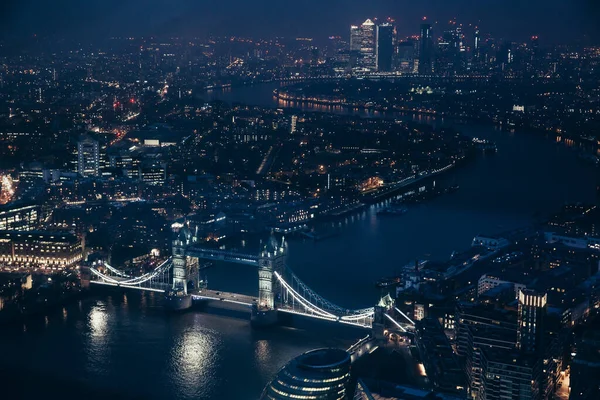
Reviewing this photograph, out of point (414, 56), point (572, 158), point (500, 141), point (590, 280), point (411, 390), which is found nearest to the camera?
point (411, 390)

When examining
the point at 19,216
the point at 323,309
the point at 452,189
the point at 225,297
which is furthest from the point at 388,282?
the point at 452,189

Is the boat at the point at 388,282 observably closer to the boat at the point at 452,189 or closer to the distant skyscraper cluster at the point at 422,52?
the boat at the point at 452,189

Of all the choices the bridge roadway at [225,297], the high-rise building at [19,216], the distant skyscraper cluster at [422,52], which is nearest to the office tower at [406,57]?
the distant skyscraper cluster at [422,52]

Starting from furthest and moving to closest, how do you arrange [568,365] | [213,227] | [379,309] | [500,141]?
[500,141]
[213,227]
[379,309]
[568,365]

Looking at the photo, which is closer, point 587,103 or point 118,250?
point 118,250

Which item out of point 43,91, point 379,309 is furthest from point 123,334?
point 43,91

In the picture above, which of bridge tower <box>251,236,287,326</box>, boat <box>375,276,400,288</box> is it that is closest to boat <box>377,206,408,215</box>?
boat <box>375,276,400,288</box>

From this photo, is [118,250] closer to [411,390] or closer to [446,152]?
[411,390]
